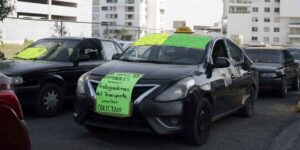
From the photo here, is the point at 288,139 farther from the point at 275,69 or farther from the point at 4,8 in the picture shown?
the point at 4,8

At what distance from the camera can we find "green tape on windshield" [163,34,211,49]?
24.7 feet

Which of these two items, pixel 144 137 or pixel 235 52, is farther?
pixel 235 52

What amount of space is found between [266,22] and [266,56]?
97984 millimetres

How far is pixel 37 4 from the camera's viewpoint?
91.2 m

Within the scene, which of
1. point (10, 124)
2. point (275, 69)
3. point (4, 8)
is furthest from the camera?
point (275, 69)

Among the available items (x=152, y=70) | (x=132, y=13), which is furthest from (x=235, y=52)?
(x=132, y=13)

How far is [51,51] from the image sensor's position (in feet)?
31.2

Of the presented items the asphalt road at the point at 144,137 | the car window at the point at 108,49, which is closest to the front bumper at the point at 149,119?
the asphalt road at the point at 144,137

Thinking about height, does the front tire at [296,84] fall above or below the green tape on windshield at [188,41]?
below

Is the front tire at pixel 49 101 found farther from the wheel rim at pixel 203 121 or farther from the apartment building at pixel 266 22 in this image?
the apartment building at pixel 266 22

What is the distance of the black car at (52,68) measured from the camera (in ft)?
26.4

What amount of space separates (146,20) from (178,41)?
123m

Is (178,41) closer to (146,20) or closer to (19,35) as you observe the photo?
(19,35)

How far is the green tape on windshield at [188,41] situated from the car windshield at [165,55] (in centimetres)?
11
